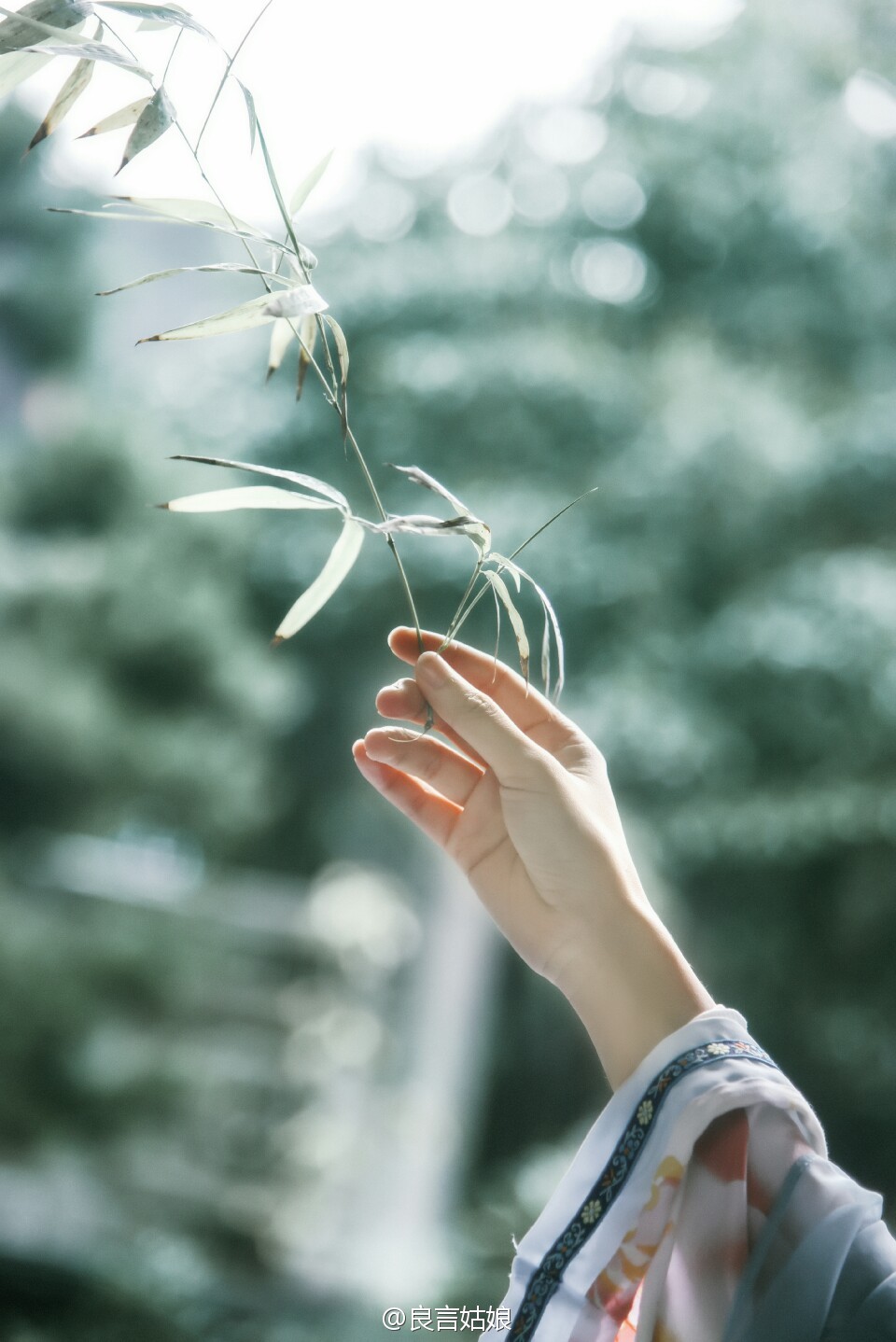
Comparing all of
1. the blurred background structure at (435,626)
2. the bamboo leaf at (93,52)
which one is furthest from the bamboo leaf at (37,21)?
the blurred background structure at (435,626)

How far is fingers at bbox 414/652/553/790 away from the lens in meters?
0.46

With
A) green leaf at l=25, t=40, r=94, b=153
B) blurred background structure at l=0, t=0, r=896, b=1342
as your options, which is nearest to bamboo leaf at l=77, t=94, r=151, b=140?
green leaf at l=25, t=40, r=94, b=153

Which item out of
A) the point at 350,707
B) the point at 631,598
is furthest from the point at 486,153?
the point at 350,707

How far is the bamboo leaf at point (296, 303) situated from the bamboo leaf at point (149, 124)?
0.30ft

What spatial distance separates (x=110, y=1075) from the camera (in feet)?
5.49

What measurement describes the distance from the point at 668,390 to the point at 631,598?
365mm

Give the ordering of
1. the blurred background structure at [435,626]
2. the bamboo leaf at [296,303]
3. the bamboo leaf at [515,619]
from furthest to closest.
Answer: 1. the blurred background structure at [435,626]
2. the bamboo leaf at [515,619]
3. the bamboo leaf at [296,303]

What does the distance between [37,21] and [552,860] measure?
387 mm

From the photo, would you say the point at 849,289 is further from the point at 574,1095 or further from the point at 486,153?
the point at 574,1095

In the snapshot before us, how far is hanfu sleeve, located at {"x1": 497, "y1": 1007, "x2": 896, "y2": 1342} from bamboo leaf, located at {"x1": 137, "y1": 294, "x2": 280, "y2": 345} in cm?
34

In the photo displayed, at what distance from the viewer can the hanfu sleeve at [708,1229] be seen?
40cm

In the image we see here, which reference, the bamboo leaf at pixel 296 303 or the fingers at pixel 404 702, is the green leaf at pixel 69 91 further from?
the fingers at pixel 404 702

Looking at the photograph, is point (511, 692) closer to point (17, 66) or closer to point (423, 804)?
point (423, 804)

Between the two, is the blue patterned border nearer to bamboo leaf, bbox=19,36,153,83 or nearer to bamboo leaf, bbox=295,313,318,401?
bamboo leaf, bbox=295,313,318,401
